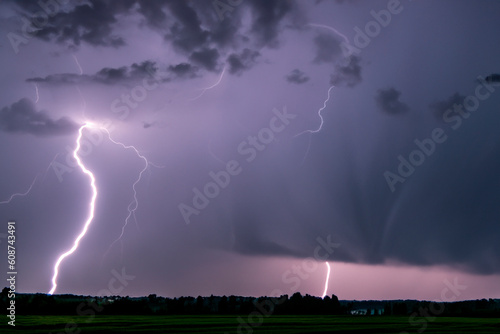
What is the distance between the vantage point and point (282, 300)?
296 ft

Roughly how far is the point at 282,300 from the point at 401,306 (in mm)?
19279

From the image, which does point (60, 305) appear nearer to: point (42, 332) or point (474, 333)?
point (42, 332)

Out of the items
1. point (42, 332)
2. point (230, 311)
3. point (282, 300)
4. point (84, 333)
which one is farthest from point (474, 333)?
point (282, 300)

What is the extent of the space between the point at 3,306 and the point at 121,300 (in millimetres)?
14835

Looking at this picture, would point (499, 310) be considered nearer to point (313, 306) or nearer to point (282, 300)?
point (313, 306)

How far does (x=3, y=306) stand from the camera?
217 feet

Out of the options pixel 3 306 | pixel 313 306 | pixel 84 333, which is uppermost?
pixel 313 306

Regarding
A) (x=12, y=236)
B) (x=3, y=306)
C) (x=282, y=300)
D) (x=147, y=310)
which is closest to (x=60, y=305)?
(x=3, y=306)

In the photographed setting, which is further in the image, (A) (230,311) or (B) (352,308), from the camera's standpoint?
(B) (352,308)

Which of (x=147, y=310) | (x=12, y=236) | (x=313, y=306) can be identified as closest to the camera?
(x=12, y=236)

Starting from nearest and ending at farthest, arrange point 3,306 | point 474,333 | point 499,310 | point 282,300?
1. point 474,333
2. point 3,306
3. point 499,310
4. point 282,300

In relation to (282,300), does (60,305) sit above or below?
below

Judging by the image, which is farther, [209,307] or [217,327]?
[209,307]

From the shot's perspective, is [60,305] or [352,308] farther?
[352,308]
